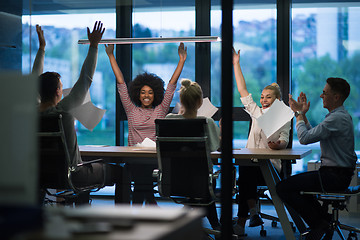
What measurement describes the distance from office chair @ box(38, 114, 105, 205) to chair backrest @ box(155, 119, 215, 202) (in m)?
0.63

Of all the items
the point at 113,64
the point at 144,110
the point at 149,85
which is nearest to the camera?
the point at 144,110

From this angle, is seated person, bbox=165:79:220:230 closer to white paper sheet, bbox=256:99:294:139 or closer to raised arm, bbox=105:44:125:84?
white paper sheet, bbox=256:99:294:139

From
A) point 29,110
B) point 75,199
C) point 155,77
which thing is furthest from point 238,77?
point 29,110

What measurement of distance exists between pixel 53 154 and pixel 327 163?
1.96 meters

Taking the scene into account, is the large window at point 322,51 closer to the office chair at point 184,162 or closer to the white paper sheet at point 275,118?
the white paper sheet at point 275,118

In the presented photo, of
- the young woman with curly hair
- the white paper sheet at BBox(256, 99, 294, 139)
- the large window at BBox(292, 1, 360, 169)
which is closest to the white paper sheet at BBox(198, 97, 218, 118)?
the young woman with curly hair

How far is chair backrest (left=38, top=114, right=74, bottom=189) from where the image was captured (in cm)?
354

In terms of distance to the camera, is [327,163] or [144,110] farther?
[144,110]

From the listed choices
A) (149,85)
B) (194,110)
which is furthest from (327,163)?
(149,85)

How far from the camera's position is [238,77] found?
5.29 meters

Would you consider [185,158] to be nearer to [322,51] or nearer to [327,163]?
[327,163]

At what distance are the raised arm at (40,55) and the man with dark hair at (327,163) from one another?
82.2 inches

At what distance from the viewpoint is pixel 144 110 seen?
15.9 feet

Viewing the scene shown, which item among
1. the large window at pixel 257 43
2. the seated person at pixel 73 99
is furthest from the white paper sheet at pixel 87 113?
the large window at pixel 257 43
